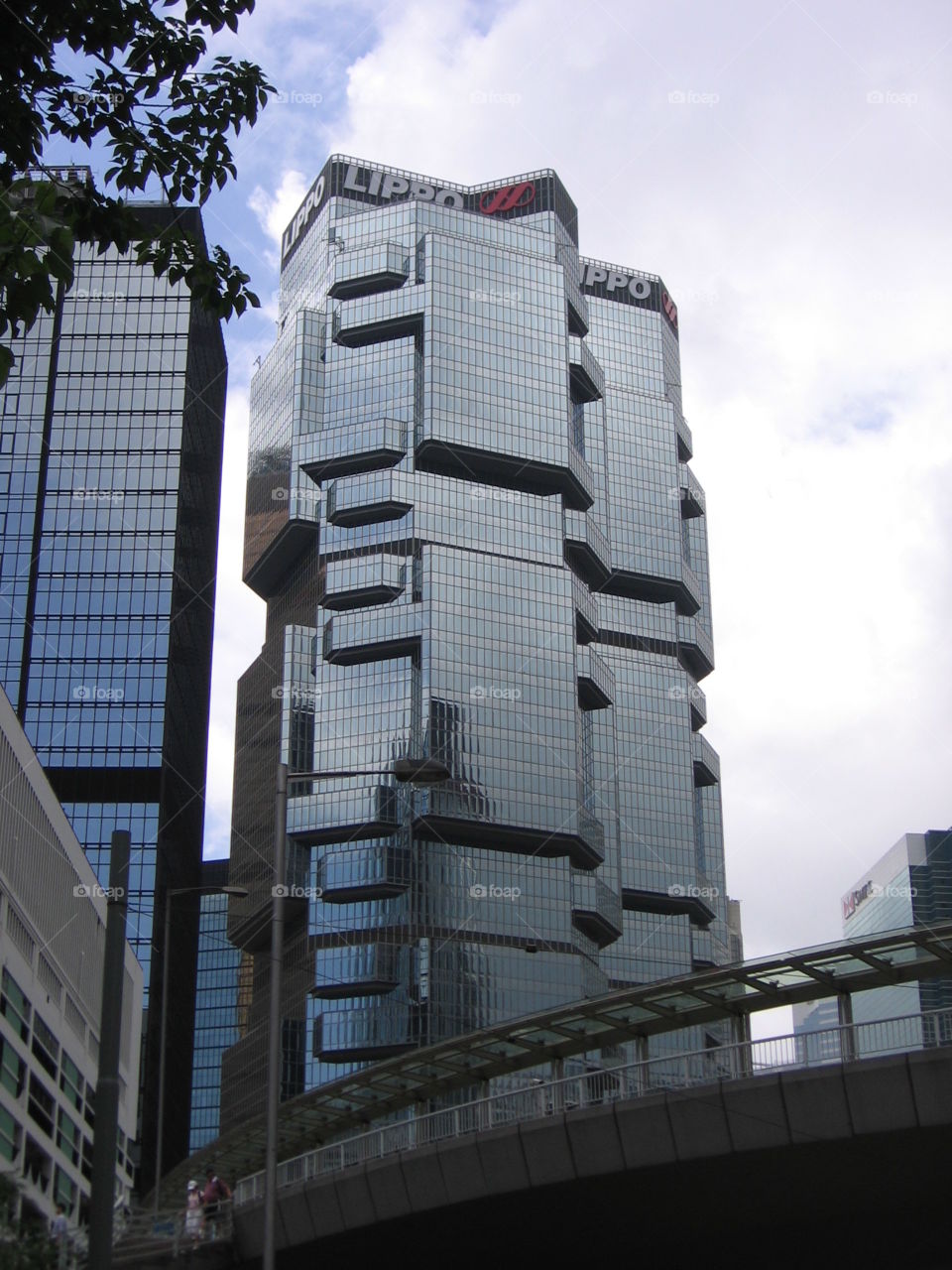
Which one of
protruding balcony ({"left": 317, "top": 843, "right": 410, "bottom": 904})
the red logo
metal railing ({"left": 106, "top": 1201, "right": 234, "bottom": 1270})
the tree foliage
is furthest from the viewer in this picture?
the red logo

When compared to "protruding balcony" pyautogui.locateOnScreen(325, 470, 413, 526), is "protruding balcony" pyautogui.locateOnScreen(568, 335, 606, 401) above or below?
above

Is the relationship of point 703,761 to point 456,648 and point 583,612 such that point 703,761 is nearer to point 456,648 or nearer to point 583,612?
point 583,612

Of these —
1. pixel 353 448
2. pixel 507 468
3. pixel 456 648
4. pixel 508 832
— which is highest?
pixel 507 468

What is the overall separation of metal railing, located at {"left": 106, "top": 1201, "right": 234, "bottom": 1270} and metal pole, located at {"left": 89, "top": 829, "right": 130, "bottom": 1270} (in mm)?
19324

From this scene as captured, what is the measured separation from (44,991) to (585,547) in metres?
108

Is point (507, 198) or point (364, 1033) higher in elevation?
point (507, 198)

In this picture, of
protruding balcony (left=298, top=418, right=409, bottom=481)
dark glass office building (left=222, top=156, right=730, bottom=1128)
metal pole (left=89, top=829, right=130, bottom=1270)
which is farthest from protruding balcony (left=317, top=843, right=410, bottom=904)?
metal pole (left=89, top=829, right=130, bottom=1270)

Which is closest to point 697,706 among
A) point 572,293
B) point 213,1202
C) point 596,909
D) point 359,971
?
point 596,909

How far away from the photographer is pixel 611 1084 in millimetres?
36469

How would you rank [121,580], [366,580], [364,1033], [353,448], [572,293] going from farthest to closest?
[572,293], [353,448], [366,580], [121,580], [364,1033]

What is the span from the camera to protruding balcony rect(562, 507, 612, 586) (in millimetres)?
169500

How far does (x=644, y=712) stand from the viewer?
181500 millimetres

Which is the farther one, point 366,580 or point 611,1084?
point 366,580

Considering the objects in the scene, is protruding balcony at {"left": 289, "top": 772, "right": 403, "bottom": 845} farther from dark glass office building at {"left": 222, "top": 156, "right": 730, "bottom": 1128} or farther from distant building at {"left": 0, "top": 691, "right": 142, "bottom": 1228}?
distant building at {"left": 0, "top": 691, "right": 142, "bottom": 1228}
